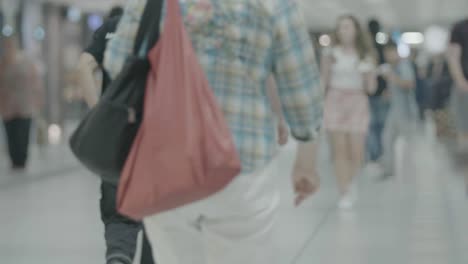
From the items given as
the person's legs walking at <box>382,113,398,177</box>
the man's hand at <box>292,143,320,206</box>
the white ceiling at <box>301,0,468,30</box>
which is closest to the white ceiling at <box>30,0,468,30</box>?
A: the white ceiling at <box>301,0,468,30</box>

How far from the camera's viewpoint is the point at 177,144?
8.40 feet

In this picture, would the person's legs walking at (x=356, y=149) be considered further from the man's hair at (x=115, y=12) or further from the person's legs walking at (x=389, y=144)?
the man's hair at (x=115, y=12)

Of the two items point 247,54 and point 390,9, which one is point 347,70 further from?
point 390,9

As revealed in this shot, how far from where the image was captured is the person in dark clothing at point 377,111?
11.5m

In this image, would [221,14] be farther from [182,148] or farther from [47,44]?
[47,44]

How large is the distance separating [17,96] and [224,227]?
11.1 metres

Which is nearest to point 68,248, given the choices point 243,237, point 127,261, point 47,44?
point 127,261

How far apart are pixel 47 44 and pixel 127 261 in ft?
74.7

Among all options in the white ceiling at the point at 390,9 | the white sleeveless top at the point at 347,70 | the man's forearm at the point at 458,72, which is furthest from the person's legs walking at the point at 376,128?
the white ceiling at the point at 390,9

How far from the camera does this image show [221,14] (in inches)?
109

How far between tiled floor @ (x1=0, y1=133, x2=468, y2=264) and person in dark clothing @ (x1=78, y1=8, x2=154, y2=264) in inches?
46.0

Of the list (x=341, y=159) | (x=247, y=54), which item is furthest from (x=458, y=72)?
(x=247, y=54)

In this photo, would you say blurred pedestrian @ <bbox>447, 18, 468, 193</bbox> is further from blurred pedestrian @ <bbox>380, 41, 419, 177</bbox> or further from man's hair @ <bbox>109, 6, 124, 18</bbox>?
man's hair @ <bbox>109, 6, 124, 18</bbox>

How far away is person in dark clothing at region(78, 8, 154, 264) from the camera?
490 centimetres
